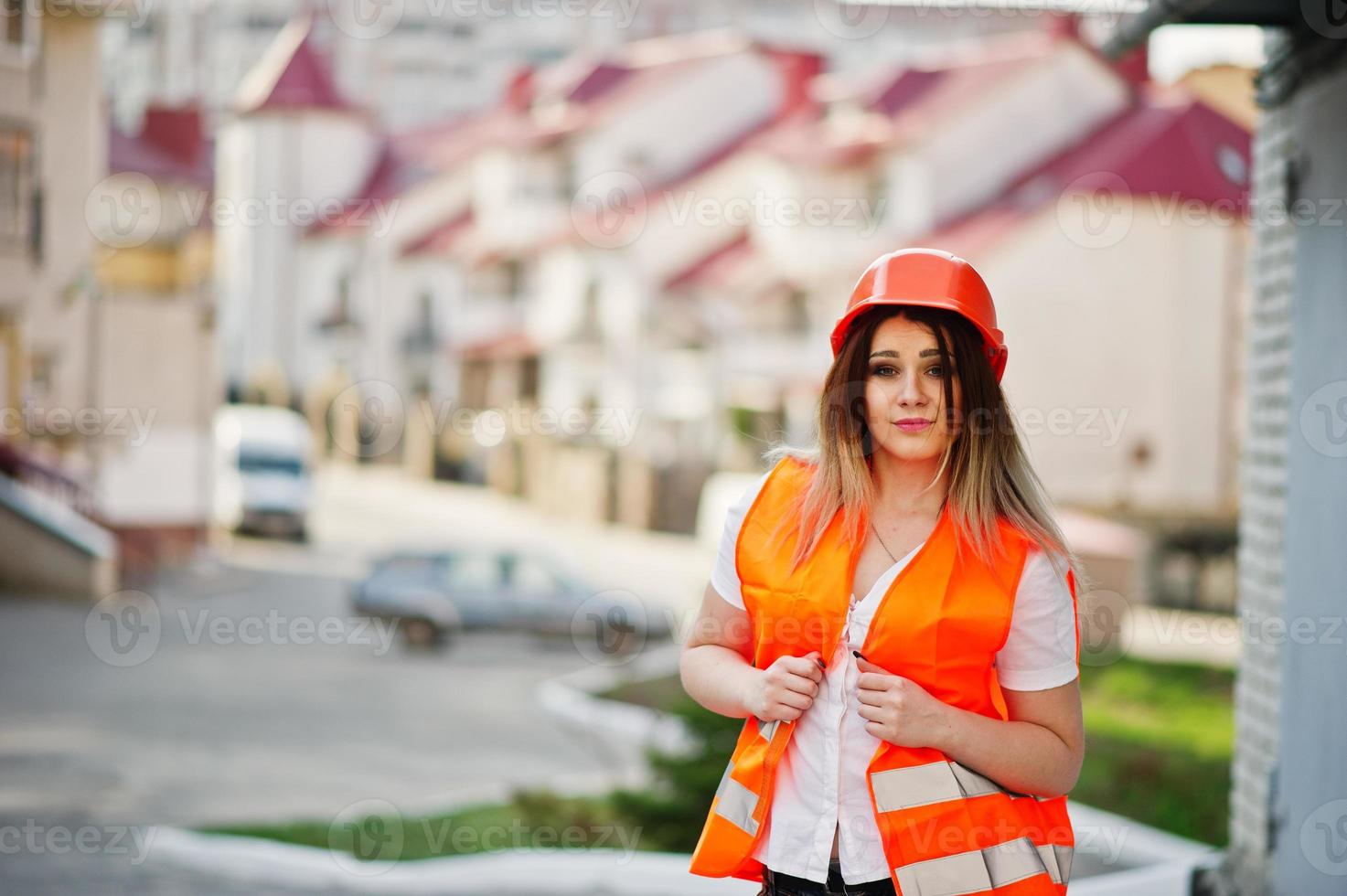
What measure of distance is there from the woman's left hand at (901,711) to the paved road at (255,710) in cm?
568

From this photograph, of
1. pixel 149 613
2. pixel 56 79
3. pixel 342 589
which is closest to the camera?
pixel 56 79

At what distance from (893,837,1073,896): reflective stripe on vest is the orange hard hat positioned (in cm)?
76

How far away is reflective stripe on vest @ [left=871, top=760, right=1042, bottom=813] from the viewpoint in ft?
8.08

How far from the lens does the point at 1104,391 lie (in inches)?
978

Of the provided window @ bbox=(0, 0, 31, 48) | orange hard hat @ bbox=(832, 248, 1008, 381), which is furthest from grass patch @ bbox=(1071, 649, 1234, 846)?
window @ bbox=(0, 0, 31, 48)

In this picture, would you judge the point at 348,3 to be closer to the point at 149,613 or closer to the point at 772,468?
the point at 149,613

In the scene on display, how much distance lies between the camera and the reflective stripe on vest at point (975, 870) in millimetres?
2441

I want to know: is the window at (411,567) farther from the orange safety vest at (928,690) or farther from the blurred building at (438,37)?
the blurred building at (438,37)

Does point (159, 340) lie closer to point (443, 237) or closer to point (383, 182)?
point (443, 237)

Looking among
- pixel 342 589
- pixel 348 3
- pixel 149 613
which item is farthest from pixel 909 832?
pixel 348 3

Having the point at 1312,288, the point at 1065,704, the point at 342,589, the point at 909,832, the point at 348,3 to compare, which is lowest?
the point at 342,589

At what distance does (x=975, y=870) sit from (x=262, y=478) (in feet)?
93.1

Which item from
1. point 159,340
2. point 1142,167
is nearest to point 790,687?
point 1142,167

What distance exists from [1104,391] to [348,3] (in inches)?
1520
